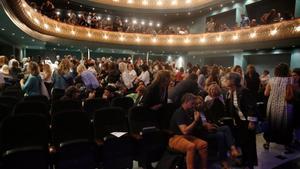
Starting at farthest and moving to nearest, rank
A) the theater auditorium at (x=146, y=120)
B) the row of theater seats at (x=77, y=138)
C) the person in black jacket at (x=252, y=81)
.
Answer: the person in black jacket at (x=252, y=81) < the theater auditorium at (x=146, y=120) < the row of theater seats at (x=77, y=138)

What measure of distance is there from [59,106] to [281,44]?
543 inches

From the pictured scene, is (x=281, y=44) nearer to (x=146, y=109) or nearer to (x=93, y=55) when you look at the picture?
(x=146, y=109)

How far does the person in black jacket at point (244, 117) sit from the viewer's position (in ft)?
12.8

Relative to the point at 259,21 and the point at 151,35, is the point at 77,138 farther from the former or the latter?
the point at 151,35

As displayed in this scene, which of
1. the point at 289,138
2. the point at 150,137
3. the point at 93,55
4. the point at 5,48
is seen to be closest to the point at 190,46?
the point at 93,55

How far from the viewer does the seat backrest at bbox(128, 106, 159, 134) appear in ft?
13.1

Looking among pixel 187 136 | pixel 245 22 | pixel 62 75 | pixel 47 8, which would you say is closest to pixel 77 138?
pixel 187 136

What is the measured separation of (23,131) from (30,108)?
1103 mm

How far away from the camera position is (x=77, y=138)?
3461 millimetres

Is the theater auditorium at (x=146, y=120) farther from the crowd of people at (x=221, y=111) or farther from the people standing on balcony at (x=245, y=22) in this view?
the people standing on balcony at (x=245, y=22)

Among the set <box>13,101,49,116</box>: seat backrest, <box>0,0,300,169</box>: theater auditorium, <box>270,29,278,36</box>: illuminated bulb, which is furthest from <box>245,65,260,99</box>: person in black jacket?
<box>270,29,278,36</box>: illuminated bulb

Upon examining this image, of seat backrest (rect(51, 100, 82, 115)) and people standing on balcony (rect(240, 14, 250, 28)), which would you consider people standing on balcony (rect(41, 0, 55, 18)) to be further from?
people standing on balcony (rect(240, 14, 250, 28))

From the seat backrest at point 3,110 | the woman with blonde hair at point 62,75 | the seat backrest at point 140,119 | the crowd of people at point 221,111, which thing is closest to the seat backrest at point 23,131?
the seat backrest at point 3,110

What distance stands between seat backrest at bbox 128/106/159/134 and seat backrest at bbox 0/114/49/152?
1337mm
